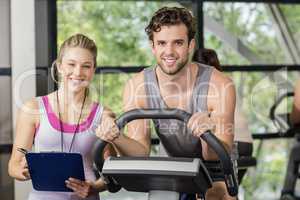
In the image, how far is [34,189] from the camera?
231cm

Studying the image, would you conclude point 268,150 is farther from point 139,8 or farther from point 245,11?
point 139,8

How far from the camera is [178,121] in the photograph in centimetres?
227

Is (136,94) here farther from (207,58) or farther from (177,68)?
(207,58)

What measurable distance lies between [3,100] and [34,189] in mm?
851

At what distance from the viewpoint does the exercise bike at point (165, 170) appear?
5.91 ft

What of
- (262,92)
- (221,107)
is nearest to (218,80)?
(221,107)

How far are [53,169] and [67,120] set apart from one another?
1.06ft

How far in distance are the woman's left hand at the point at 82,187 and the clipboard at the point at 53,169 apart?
0.06 feet

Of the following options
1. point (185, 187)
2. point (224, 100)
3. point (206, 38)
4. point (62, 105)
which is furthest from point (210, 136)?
point (206, 38)

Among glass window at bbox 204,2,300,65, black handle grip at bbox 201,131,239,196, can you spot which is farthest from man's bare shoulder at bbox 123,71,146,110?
glass window at bbox 204,2,300,65

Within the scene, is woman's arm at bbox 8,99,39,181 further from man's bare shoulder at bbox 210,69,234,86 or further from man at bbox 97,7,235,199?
man's bare shoulder at bbox 210,69,234,86

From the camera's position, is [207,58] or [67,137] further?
[207,58]

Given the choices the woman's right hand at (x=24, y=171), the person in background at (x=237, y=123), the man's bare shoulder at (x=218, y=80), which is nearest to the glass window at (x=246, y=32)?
the person in background at (x=237, y=123)

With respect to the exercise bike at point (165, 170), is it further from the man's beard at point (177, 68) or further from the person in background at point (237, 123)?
the person in background at point (237, 123)
